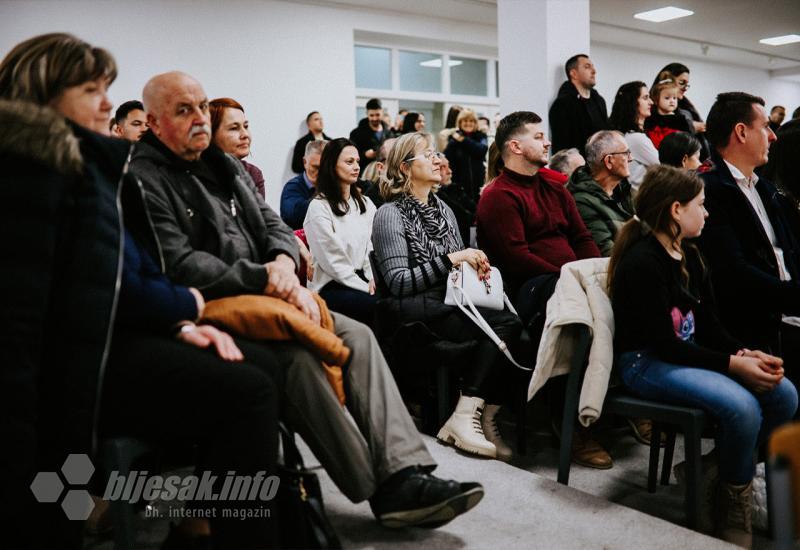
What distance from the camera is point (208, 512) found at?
1456 millimetres

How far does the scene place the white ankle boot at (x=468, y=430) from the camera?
7.97 ft

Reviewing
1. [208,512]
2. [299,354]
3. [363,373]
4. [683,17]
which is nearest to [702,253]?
[363,373]

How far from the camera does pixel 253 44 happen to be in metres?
7.36

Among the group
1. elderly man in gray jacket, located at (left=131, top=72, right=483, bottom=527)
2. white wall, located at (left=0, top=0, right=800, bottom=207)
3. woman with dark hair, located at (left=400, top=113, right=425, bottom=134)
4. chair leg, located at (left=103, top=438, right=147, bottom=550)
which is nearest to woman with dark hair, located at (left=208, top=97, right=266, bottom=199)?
elderly man in gray jacket, located at (left=131, top=72, right=483, bottom=527)

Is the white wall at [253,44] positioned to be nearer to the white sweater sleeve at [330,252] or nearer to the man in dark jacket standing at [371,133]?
the man in dark jacket standing at [371,133]

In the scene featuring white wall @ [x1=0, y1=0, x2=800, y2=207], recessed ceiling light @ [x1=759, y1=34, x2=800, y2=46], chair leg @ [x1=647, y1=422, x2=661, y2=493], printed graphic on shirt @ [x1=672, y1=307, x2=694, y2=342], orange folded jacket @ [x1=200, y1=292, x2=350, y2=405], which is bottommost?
chair leg @ [x1=647, y1=422, x2=661, y2=493]

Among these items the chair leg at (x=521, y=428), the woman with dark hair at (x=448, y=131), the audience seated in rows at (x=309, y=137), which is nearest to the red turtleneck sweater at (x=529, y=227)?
the chair leg at (x=521, y=428)

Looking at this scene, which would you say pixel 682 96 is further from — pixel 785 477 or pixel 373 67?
pixel 785 477

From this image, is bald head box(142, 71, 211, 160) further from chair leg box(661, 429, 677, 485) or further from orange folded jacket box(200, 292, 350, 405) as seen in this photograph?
chair leg box(661, 429, 677, 485)

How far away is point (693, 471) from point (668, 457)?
1.68 feet

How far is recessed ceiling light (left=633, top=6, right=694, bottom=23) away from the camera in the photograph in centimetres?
948

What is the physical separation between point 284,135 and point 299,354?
20.7 feet

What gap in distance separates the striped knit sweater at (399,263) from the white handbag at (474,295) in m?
0.07

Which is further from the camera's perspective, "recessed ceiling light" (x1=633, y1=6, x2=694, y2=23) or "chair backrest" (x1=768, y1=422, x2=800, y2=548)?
"recessed ceiling light" (x1=633, y1=6, x2=694, y2=23)
